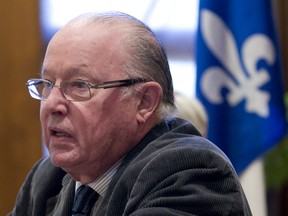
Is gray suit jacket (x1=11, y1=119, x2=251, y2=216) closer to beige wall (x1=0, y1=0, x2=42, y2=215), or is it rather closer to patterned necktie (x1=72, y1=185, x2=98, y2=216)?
patterned necktie (x1=72, y1=185, x2=98, y2=216)

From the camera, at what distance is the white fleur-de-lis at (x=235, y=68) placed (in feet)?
13.2

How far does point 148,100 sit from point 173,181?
0.31 metres

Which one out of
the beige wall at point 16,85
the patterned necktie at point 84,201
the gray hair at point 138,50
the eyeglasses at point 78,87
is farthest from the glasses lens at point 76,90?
the beige wall at point 16,85

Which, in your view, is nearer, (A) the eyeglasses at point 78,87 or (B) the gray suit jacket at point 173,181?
(B) the gray suit jacket at point 173,181

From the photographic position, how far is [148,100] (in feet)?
6.32

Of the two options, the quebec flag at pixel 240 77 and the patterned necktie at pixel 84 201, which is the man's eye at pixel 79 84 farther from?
the quebec flag at pixel 240 77

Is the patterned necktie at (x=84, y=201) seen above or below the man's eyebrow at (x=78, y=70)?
below

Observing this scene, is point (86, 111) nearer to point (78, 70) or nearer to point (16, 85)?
point (78, 70)

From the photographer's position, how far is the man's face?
71.7 inches

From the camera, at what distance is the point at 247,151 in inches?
158

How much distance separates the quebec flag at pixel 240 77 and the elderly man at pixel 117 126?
209cm

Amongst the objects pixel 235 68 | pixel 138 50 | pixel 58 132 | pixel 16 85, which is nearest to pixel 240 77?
pixel 235 68

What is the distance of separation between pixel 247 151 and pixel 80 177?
7.24ft

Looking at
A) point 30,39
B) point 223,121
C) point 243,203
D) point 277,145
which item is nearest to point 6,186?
point 30,39
